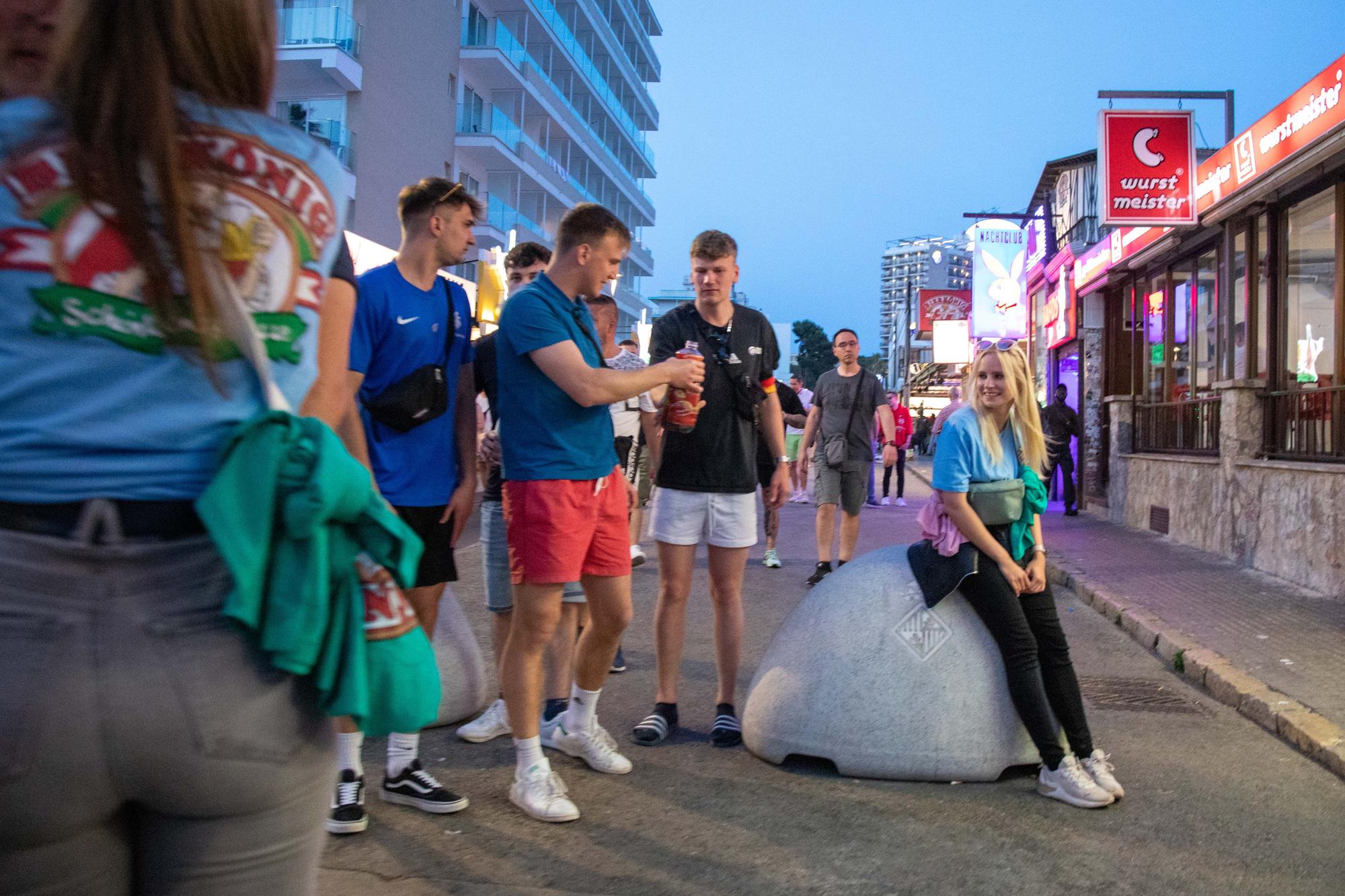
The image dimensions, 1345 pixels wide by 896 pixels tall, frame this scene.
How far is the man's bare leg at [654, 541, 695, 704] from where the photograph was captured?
Answer: 5.20 metres

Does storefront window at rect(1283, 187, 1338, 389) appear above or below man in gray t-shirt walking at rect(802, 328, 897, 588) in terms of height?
above

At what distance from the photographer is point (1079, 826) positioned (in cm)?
409

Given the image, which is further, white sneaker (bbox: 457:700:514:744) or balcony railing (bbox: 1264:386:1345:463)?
balcony railing (bbox: 1264:386:1345:463)

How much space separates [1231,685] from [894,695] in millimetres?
2648

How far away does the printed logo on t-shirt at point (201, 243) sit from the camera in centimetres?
128

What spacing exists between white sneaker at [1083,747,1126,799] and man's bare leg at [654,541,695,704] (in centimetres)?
175

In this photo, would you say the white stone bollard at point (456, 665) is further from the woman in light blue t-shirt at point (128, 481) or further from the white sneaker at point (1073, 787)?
the woman in light blue t-shirt at point (128, 481)

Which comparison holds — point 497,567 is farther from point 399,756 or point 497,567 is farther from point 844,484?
point 844,484

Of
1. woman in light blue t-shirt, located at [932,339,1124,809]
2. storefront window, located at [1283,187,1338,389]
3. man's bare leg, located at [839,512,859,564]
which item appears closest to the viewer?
woman in light blue t-shirt, located at [932,339,1124,809]

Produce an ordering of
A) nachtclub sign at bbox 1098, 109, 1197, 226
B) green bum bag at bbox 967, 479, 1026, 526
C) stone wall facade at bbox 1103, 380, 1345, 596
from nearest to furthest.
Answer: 1. green bum bag at bbox 967, 479, 1026, 526
2. stone wall facade at bbox 1103, 380, 1345, 596
3. nachtclub sign at bbox 1098, 109, 1197, 226

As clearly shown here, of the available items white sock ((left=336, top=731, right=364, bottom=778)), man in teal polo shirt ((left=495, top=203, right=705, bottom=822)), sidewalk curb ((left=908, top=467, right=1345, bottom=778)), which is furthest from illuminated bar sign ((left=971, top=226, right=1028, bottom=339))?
white sock ((left=336, top=731, right=364, bottom=778))

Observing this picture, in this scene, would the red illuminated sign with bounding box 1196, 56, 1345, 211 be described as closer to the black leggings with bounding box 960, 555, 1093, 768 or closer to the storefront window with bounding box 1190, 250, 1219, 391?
the storefront window with bounding box 1190, 250, 1219, 391

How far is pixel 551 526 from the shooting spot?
409cm

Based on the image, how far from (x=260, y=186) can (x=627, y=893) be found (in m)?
2.61
